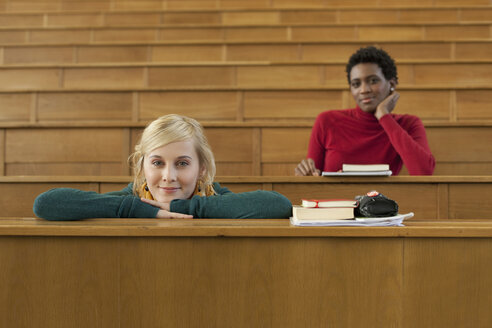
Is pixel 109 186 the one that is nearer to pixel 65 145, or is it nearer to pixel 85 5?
pixel 65 145

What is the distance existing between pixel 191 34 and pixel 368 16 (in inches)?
19.4

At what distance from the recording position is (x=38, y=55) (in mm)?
1044

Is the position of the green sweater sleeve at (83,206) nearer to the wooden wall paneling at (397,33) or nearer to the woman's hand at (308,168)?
the woman's hand at (308,168)

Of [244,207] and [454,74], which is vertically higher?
[454,74]

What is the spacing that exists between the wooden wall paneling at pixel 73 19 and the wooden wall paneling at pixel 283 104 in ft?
2.34

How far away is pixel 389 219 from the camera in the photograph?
264mm

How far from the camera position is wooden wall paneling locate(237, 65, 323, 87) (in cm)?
89

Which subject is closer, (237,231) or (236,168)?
(237,231)

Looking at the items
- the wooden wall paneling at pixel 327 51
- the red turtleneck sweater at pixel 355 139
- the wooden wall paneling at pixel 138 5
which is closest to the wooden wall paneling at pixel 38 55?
the wooden wall paneling at pixel 138 5

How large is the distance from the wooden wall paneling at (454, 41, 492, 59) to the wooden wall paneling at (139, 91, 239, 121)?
0.61m

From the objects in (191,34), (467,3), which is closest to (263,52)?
(191,34)

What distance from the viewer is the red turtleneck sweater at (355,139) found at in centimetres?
64

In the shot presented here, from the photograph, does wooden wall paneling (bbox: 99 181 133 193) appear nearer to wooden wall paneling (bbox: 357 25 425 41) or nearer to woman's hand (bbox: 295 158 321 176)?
woman's hand (bbox: 295 158 321 176)

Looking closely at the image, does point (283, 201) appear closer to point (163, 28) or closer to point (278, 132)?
point (278, 132)
